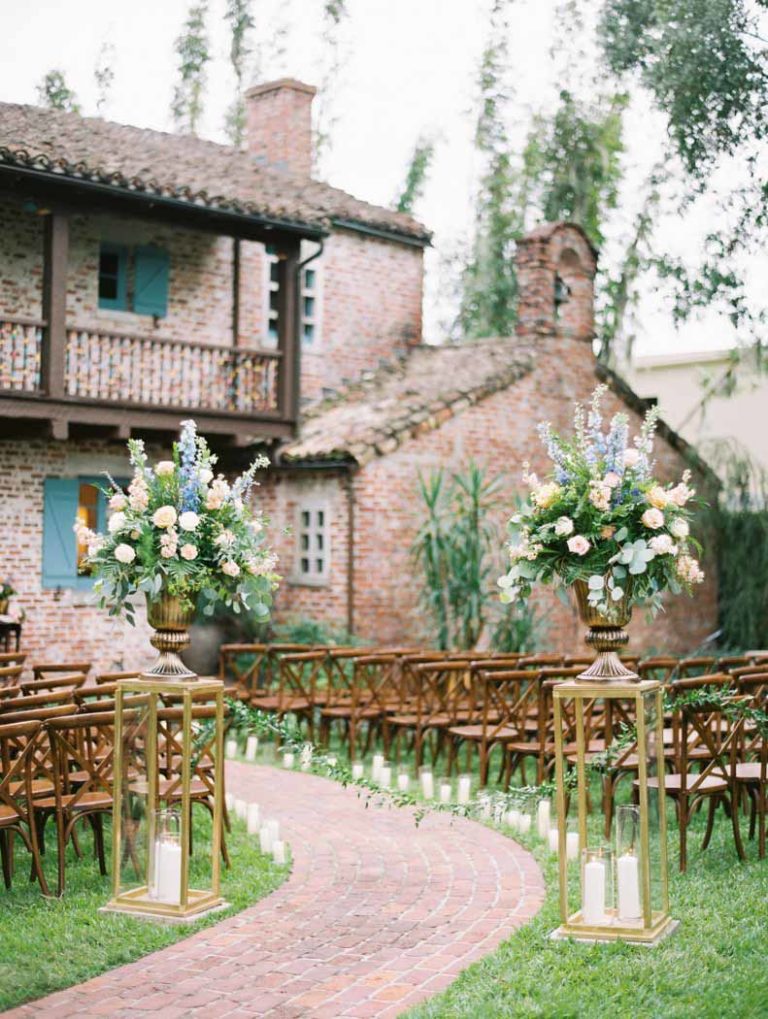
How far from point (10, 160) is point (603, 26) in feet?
32.1

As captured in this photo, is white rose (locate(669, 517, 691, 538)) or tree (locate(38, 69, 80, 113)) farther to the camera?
tree (locate(38, 69, 80, 113))

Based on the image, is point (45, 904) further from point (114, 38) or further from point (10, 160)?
point (114, 38)

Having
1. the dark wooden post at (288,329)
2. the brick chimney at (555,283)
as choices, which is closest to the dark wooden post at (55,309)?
the dark wooden post at (288,329)

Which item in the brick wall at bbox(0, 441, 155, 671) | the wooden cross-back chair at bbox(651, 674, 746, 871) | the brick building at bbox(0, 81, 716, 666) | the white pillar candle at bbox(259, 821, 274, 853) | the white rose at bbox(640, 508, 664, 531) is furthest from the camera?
A: the brick wall at bbox(0, 441, 155, 671)

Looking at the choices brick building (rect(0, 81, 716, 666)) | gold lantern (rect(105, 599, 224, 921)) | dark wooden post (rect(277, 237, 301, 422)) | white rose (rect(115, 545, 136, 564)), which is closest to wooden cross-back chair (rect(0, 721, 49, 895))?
gold lantern (rect(105, 599, 224, 921))

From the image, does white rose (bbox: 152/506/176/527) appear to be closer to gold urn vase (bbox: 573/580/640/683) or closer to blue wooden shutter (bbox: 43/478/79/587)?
gold urn vase (bbox: 573/580/640/683)

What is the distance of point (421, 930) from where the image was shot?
20.9 feet

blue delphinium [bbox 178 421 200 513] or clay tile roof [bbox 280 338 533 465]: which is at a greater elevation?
clay tile roof [bbox 280 338 533 465]

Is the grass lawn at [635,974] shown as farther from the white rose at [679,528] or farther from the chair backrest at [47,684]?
the chair backrest at [47,684]

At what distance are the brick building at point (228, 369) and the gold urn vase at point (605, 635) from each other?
9761mm

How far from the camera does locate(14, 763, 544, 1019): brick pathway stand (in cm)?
536

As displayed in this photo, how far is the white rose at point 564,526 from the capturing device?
6.12m

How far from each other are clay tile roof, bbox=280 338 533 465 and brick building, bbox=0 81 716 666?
42 mm

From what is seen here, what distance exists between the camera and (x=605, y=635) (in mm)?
6266
